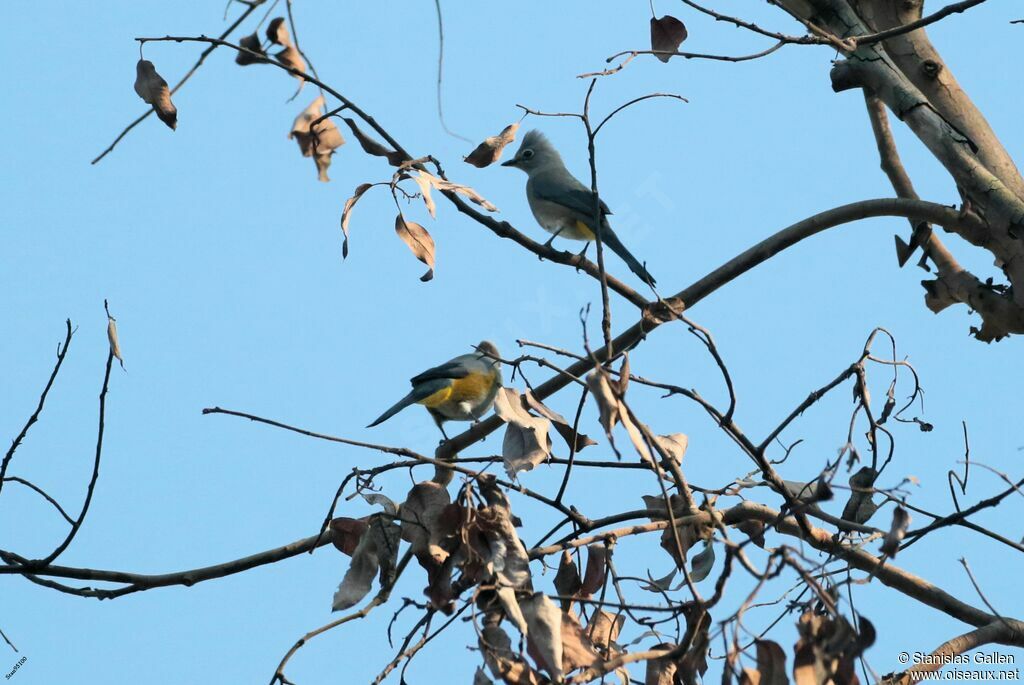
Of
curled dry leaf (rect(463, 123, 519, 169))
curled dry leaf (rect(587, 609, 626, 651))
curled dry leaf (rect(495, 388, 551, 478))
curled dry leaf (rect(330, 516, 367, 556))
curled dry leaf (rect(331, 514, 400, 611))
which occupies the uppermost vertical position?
curled dry leaf (rect(463, 123, 519, 169))

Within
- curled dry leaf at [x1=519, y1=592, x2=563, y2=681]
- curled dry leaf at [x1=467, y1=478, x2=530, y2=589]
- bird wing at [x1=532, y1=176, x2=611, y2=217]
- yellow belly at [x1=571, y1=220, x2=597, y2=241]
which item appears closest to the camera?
curled dry leaf at [x1=519, y1=592, x2=563, y2=681]

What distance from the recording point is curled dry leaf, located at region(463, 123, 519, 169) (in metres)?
4.45

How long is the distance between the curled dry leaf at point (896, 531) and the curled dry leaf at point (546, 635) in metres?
0.95

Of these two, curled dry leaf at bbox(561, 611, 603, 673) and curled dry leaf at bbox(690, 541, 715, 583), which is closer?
curled dry leaf at bbox(561, 611, 603, 673)

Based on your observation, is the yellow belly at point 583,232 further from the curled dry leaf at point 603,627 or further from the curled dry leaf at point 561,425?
the curled dry leaf at point 603,627

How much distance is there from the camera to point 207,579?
4.44 m

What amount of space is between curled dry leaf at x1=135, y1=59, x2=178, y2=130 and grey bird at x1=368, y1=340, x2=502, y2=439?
9.40 feet

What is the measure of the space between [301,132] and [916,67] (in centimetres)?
282

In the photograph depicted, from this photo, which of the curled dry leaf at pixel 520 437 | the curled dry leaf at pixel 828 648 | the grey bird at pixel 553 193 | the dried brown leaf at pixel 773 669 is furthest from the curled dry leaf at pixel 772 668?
the grey bird at pixel 553 193

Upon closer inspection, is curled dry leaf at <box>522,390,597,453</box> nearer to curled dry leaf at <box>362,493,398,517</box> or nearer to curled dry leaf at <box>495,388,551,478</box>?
curled dry leaf at <box>495,388,551,478</box>

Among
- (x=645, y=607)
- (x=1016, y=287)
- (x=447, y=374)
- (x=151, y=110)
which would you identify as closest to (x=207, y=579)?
(x=151, y=110)

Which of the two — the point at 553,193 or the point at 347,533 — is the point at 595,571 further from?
the point at 553,193

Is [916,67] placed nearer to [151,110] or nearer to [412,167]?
[412,167]

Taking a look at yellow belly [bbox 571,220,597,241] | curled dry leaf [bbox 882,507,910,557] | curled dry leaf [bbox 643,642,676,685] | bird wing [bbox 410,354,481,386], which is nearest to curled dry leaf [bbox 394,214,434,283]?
curled dry leaf [bbox 643,642,676,685]
